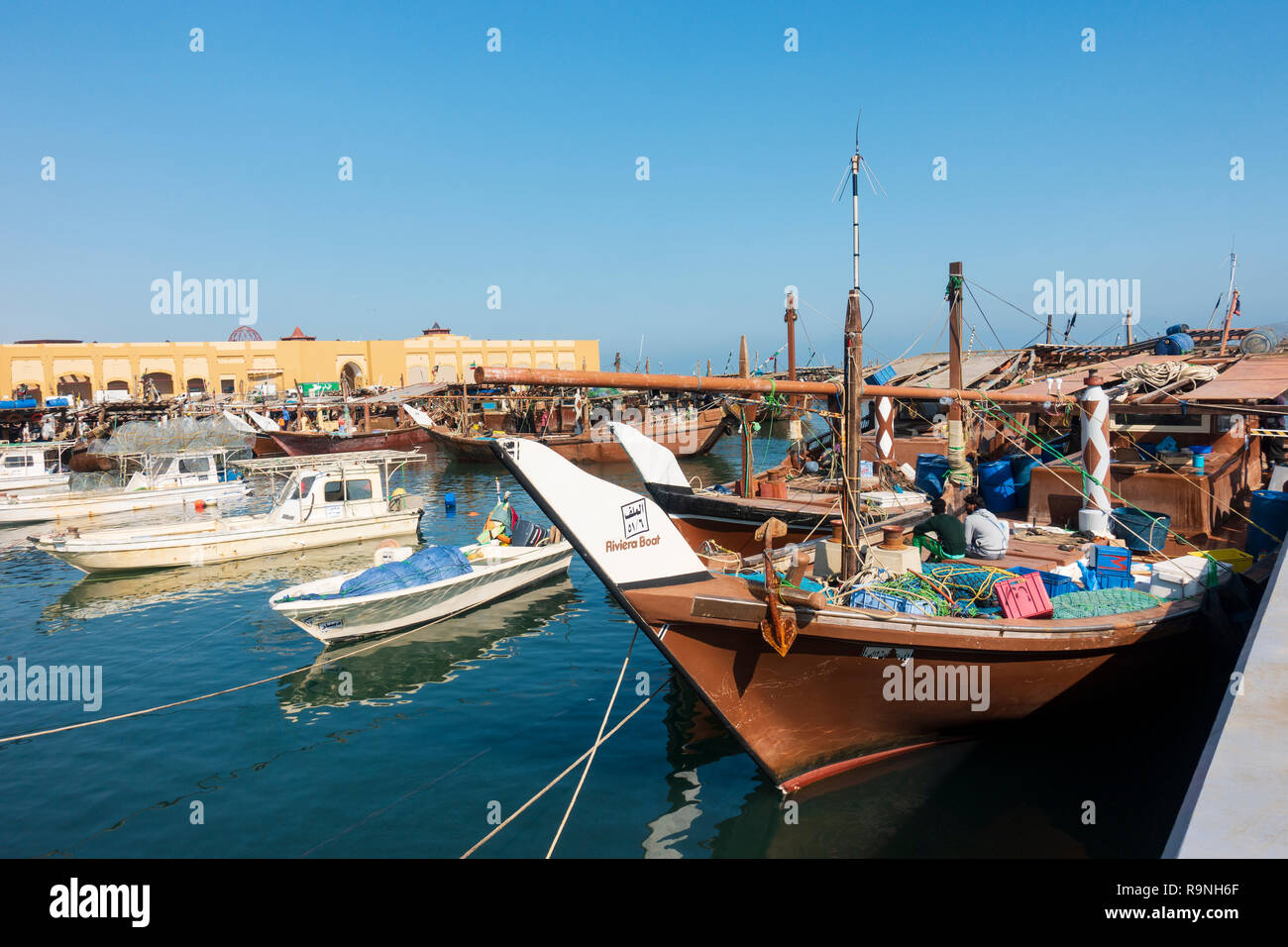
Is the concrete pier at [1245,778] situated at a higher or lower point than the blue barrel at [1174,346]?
lower

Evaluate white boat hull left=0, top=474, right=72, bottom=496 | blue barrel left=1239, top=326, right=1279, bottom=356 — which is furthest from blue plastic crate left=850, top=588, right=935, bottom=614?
white boat hull left=0, top=474, right=72, bottom=496

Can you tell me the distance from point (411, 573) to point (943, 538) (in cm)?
963

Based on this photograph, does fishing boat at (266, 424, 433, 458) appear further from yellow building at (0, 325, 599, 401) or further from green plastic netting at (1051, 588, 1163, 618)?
green plastic netting at (1051, 588, 1163, 618)

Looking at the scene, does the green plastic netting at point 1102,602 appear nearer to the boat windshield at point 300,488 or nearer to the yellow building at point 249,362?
the boat windshield at point 300,488

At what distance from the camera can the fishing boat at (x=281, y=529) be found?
768 inches

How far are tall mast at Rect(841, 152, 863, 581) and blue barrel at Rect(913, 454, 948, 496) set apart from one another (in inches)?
267

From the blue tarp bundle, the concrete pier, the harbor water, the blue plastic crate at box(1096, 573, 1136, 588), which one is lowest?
the harbor water

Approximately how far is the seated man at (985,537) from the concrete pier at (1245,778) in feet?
16.6

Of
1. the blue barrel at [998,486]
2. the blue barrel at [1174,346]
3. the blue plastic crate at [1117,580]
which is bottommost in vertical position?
the blue plastic crate at [1117,580]

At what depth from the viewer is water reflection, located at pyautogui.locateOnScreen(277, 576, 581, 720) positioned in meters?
12.1

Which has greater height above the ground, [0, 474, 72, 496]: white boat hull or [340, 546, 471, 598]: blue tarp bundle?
[0, 474, 72, 496]: white boat hull

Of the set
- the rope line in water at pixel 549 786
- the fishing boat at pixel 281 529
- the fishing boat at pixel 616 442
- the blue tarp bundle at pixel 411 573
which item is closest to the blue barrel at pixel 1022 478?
the rope line in water at pixel 549 786

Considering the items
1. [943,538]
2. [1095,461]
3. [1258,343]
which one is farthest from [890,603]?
[1258,343]
